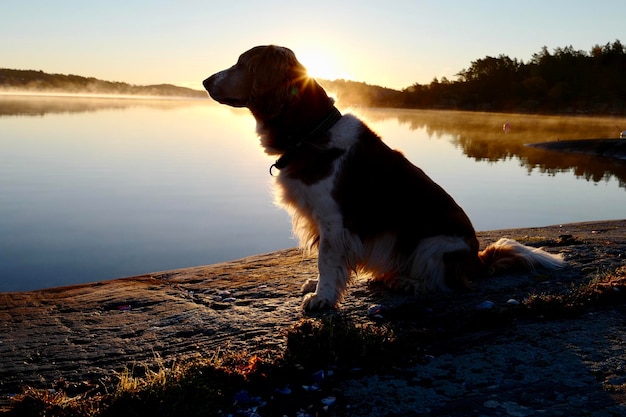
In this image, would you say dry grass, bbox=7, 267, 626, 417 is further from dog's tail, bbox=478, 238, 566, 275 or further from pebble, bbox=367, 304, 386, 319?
dog's tail, bbox=478, 238, 566, 275

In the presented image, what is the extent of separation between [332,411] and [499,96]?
322ft

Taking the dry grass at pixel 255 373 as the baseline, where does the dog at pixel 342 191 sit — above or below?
above

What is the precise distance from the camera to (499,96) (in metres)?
93.8

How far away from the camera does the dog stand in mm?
4863

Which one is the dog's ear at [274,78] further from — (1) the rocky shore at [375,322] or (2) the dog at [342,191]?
(1) the rocky shore at [375,322]

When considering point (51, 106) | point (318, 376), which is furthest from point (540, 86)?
point (318, 376)

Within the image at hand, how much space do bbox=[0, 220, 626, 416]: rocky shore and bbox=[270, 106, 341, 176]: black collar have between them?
128 centimetres

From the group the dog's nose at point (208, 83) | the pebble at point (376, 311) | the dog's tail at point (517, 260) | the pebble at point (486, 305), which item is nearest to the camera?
the pebble at point (486, 305)

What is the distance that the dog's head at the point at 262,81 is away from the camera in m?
4.97

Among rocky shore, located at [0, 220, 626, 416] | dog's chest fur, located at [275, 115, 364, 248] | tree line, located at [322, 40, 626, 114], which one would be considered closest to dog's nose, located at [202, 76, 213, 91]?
dog's chest fur, located at [275, 115, 364, 248]

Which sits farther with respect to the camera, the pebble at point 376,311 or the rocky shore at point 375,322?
the pebble at point 376,311

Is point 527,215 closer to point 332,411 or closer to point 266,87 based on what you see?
point 266,87

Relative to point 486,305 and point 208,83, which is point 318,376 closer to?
point 486,305

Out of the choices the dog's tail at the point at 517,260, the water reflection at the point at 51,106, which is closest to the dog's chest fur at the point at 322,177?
the dog's tail at the point at 517,260
